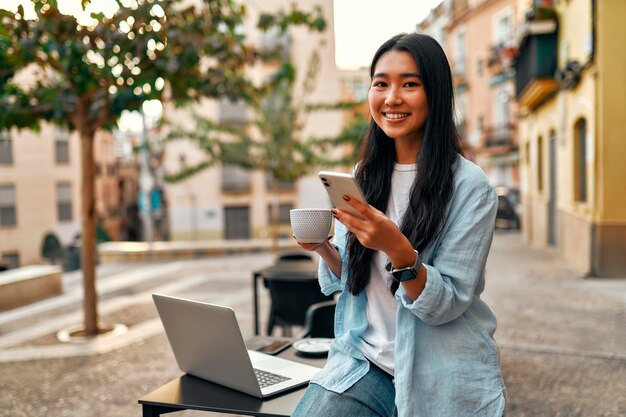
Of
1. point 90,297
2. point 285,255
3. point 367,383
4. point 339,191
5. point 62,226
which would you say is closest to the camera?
point 339,191

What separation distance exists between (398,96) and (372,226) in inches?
18.1

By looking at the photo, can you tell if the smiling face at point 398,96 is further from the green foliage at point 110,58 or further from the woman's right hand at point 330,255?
the green foliage at point 110,58

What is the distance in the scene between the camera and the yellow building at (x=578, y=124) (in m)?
8.50

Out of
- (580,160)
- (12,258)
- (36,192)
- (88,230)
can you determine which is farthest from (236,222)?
(88,230)

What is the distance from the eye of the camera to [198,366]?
6.35 ft

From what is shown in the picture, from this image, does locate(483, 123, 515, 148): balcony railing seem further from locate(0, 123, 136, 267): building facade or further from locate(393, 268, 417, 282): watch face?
locate(393, 268, 417, 282): watch face

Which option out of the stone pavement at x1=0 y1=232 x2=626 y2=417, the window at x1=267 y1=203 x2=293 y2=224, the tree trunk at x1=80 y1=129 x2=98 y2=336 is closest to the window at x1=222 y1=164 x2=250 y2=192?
the window at x1=267 y1=203 x2=293 y2=224

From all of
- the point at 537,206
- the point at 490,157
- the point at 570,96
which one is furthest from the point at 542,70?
the point at 490,157

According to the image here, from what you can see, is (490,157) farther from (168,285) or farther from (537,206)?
(168,285)

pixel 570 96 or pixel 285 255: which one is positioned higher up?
pixel 570 96

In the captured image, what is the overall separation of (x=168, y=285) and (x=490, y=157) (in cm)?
2539

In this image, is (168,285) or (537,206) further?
(537,206)

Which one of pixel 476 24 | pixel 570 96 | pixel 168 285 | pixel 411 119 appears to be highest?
pixel 476 24

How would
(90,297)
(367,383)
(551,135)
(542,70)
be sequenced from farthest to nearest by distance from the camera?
1. (551,135)
2. (542,70)
3. (90,297)
4. (367,383)
